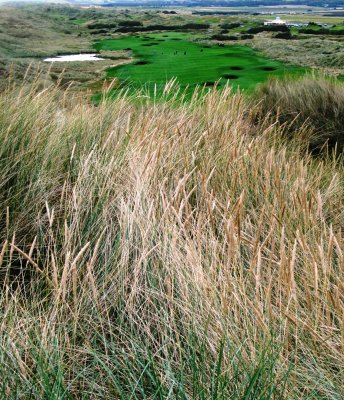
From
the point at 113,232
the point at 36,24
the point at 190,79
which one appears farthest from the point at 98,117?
the point at 36,24

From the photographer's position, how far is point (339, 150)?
4820 mm

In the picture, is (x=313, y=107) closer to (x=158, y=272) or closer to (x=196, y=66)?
(x=158, y=272)

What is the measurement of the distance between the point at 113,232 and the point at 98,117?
150cm

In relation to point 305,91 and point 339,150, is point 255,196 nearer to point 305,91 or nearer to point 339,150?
point 339,150

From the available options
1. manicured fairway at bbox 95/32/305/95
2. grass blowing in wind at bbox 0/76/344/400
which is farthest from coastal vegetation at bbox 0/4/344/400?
manicured fairway at bbox 95/32/305/95

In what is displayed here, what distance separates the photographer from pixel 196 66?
11672 mm

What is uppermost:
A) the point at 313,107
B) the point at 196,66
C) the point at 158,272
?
the point at 158,272

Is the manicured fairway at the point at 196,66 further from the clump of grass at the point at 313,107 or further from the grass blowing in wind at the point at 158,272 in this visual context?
the grass blowing in wind at the point at 158,272

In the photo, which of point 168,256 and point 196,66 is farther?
point 196,66

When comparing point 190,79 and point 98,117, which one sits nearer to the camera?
point 98,117

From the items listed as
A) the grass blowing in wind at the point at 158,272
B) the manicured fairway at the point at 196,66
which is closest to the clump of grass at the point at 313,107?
the grass blowing in wind at the point at 158,272

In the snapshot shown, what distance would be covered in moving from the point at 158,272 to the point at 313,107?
4418 millimetres

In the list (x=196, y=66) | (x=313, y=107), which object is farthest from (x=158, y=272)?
(x=196, y=66)

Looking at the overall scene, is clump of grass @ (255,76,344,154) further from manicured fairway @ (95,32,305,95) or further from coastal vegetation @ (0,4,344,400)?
manicured fairway @ (95,32,305,95)
